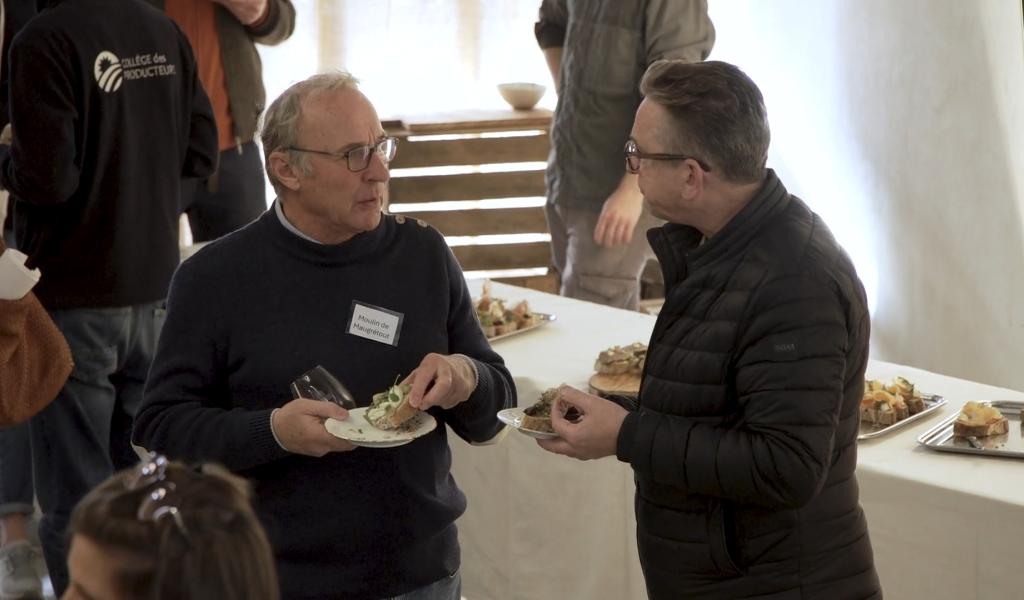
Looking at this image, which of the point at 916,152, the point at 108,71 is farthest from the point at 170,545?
the point at 916,152

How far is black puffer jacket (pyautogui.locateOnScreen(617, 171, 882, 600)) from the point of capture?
1.54 meters

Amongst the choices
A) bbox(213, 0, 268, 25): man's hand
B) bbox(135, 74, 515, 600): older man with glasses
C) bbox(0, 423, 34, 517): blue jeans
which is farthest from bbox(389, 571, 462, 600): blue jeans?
bbox(213, 0, 268, 25): man's hand

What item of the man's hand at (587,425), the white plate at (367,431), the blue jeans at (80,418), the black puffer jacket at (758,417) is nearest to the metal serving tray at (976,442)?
the black puffer jacket at (758,417)

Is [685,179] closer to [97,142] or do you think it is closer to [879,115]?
[97,142]

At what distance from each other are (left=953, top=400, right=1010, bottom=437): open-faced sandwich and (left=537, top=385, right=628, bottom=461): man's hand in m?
0.85

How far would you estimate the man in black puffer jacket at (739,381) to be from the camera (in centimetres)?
155

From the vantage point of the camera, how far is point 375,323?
181 centimetres

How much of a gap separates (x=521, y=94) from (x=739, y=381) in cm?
437

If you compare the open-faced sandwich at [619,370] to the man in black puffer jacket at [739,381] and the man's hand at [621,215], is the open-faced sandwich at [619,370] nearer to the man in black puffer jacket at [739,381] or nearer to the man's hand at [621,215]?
the man's hand at [621,215]

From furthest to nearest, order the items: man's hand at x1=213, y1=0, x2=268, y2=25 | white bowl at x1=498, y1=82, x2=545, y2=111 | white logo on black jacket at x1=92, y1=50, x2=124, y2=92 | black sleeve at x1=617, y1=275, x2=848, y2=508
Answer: white bowl at x1=498, y1=82, x2=545, y2=111 < man's hand at x1=213, y1=0, x2=268, y2=25 < white logo on black jacket at x1=92, y1=50, x2=124, y2=92 < black sleeve at x1=617, y1=275, x2=848, y2=508

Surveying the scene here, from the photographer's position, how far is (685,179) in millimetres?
1652

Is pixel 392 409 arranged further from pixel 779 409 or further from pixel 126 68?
pixel 126 68

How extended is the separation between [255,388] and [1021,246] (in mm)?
2958

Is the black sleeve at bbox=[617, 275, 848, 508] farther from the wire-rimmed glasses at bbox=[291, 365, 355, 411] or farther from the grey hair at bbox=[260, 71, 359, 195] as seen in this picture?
the grey hair at bbox=[260, 71, 359, 195]
